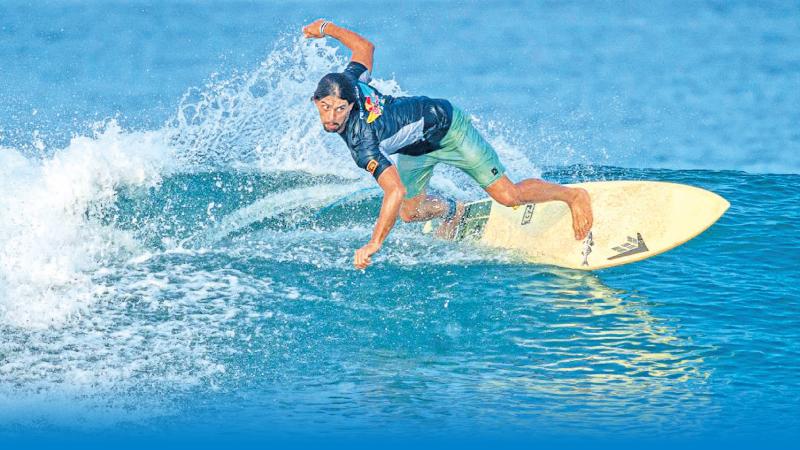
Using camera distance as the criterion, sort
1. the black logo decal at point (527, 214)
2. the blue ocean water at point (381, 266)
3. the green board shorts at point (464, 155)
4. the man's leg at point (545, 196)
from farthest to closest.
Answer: the black logo decal at point (527, 214) < the man's leg at point (545, 196) < the green board shorts at point (464, 155) < the blue ocean water at point (381, 266)

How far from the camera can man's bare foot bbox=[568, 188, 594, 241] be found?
8406 millimetres

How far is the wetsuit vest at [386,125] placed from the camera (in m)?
7.04

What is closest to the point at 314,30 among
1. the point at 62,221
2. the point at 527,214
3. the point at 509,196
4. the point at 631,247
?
the point at 509,196

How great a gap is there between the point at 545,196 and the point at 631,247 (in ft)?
2.51

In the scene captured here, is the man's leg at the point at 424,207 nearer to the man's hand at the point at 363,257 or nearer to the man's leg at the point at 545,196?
the man's leg at the point at 545,196

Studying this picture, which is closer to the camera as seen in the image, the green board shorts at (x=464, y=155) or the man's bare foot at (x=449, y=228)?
the green board shorts at (x=464, y=155)

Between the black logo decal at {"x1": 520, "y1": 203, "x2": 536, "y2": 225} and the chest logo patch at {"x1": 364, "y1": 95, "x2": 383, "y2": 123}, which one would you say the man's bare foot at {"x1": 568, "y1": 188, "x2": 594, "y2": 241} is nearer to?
the black logo decal at {"x1": 520, "y1": 203, "x2": 536, "y2": 225}

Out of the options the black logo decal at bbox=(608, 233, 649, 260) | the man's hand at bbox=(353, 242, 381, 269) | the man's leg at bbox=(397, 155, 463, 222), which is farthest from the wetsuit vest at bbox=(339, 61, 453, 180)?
the black logo decal at bbox=(608, 233, 649, 260)

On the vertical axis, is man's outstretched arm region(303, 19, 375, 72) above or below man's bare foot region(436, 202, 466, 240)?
above

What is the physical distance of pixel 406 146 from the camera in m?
7.75

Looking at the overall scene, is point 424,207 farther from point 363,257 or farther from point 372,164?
point 363,257

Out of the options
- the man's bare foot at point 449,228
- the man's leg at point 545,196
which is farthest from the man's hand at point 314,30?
the man's bare foot at point 449,228

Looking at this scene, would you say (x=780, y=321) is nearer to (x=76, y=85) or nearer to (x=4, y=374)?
(x=4, y=374)

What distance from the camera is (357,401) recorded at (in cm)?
593
